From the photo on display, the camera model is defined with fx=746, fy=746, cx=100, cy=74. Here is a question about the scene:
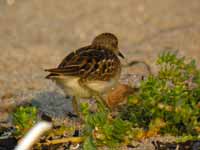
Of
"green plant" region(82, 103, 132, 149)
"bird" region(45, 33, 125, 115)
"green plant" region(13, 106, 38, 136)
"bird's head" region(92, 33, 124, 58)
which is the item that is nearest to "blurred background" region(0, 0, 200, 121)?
"bird's head" region(92, 33, 124, 58)

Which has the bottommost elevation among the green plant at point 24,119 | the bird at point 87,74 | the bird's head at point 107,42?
the green plant at point 24,119

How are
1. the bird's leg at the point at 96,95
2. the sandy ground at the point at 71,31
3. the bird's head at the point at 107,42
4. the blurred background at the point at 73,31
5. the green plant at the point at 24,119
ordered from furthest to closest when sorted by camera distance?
the blurred background at the point at 73,31
the sandy ground at the point at 71,31
the bird's head at the point at 107,42
the bird's leg at the point at 96,95
the green plant at the point at 24,119

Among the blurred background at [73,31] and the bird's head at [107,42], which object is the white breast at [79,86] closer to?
the bird's head at [107,42]

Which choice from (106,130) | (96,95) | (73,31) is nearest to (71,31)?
(73,31)

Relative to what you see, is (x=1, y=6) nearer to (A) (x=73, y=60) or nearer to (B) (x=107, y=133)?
(A) (x=73, y=60)

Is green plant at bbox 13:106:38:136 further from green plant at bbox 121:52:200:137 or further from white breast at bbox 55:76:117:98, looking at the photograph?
green plant at bbox 121:52:200:137

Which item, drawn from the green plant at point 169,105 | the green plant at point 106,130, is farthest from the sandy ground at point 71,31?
the green plant at point 106,130

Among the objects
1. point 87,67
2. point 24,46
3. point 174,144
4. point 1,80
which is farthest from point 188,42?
point 174,144
